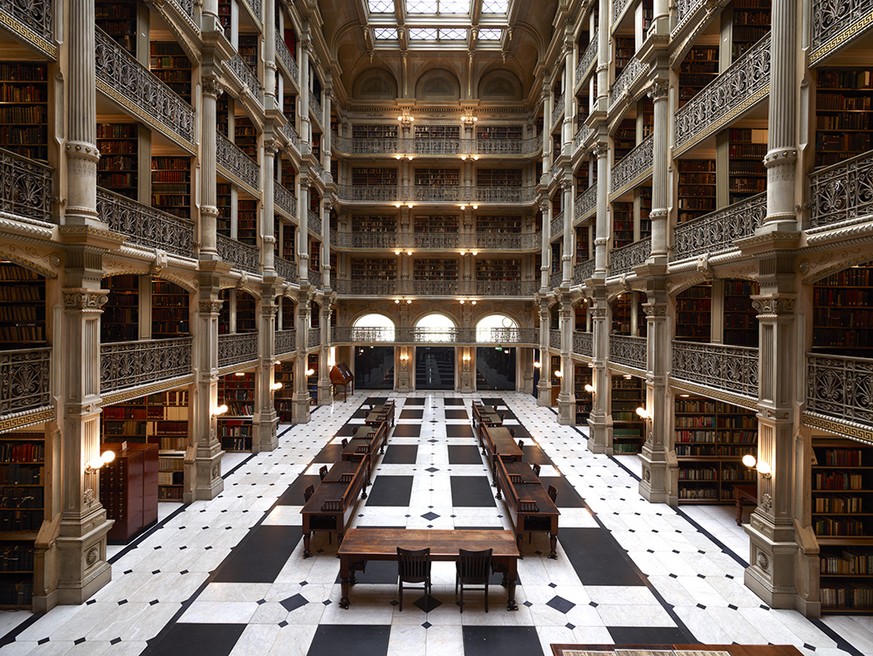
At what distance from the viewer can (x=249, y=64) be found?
12836 millimetres

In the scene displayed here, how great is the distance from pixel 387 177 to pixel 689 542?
2025cm

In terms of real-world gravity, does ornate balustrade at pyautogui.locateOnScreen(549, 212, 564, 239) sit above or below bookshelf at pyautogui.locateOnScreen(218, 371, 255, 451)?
above

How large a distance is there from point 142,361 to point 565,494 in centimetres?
815

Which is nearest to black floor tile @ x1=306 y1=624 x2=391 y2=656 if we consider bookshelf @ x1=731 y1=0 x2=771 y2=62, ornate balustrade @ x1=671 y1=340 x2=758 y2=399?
ornate balustrade @ x1=671 y1=340 x2=758 y2=399

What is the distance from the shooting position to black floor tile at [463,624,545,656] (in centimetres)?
514

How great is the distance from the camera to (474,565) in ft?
19.3

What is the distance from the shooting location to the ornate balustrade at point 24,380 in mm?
5250

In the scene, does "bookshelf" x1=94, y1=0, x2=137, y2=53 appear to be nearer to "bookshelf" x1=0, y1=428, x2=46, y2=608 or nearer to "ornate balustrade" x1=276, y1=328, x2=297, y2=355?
"bookshelf" x1=0, y1=428, x2=46, y2=608

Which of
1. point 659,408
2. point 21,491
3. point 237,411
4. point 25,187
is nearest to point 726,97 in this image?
point 659,408

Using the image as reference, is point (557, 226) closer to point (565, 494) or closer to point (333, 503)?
point (565, 494)

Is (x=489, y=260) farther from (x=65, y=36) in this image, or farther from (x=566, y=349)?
(x=65, y=36)

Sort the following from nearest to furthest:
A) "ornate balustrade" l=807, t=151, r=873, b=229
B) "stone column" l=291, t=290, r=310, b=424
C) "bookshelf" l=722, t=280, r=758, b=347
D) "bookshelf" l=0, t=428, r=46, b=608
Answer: "ornate balustrade" l=807, t=151, r=873, b=229 → "bookshelf" l=0, t=428, r=46, b=608 → "bookshelf" l=722, t=280, r=758, b=347 → "stone column" l=291, t=290, r=310, b=424

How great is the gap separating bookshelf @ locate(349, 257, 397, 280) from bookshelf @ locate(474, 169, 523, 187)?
5.83 m

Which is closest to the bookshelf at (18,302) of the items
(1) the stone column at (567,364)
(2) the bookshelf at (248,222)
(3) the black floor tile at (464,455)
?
(2) the bookshelf at (248,222)
